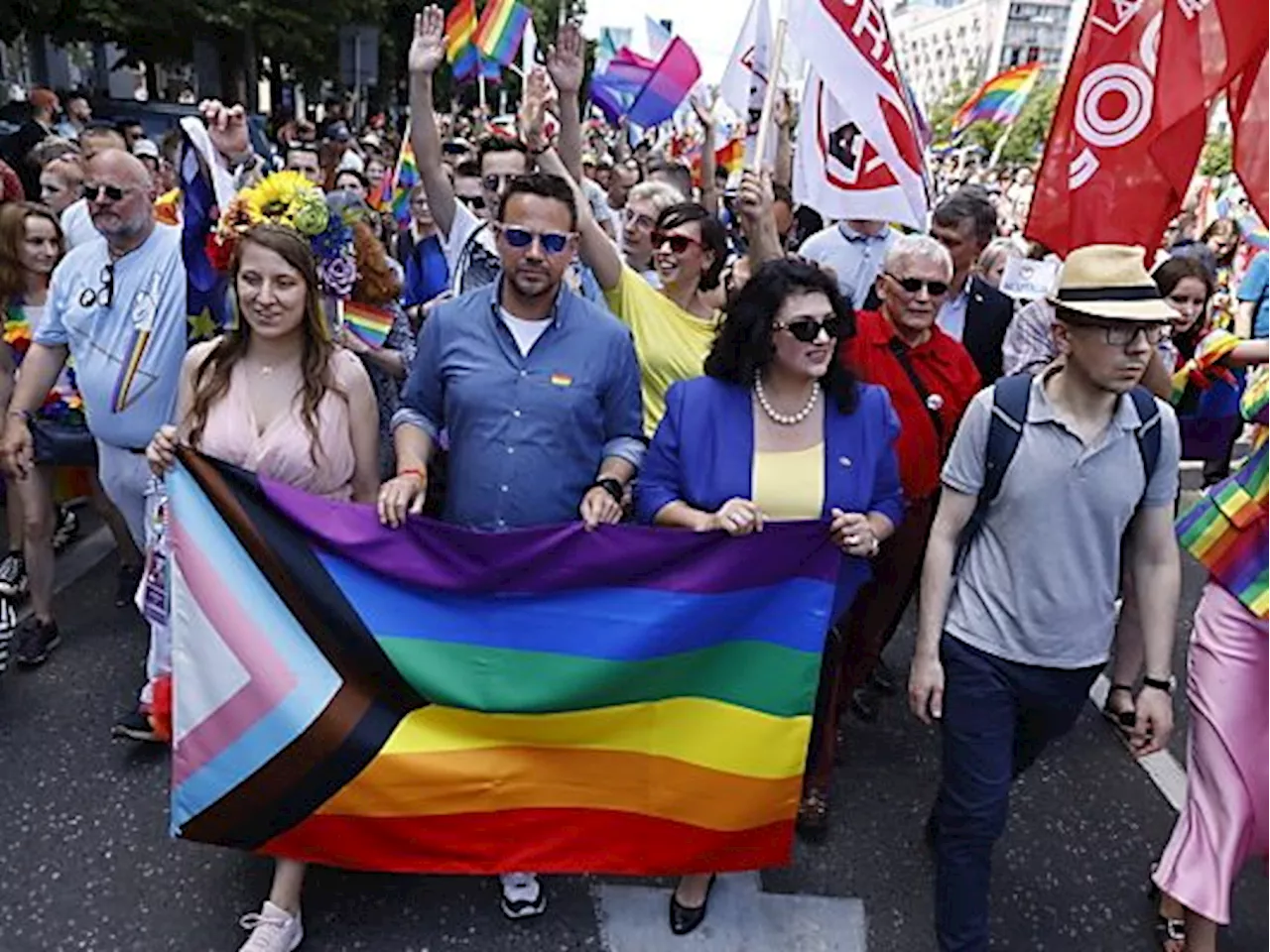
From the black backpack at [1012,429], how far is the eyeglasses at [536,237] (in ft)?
3.86

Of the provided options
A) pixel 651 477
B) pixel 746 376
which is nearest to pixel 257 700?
pixel 651 477

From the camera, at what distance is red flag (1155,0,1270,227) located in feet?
10.2

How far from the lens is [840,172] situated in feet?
13.8

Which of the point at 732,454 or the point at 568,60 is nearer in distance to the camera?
the point at 732,454

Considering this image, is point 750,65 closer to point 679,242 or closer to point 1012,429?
point 679,242

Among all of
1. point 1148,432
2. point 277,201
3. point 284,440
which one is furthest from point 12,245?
point 1148,432

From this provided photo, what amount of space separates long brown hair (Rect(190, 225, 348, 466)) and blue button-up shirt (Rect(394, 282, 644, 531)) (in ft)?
0.79

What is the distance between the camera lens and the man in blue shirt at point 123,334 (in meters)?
3.93

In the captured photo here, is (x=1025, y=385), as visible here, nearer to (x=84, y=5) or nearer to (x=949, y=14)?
(x=84, y=5)

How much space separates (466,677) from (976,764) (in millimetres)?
1285

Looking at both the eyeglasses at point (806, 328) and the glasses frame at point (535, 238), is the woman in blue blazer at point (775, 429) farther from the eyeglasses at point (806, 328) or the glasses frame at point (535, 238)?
the glasses frame at point (535, 238)

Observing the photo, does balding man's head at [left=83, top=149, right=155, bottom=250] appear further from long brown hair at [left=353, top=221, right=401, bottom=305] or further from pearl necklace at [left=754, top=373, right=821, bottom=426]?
pearl necklace at [left=754, top=373, right=821, bottom=426]

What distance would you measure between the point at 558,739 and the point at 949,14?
449 feet

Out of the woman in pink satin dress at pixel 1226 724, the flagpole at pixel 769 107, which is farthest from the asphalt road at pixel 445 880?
the flagpole at pixel 769 107
